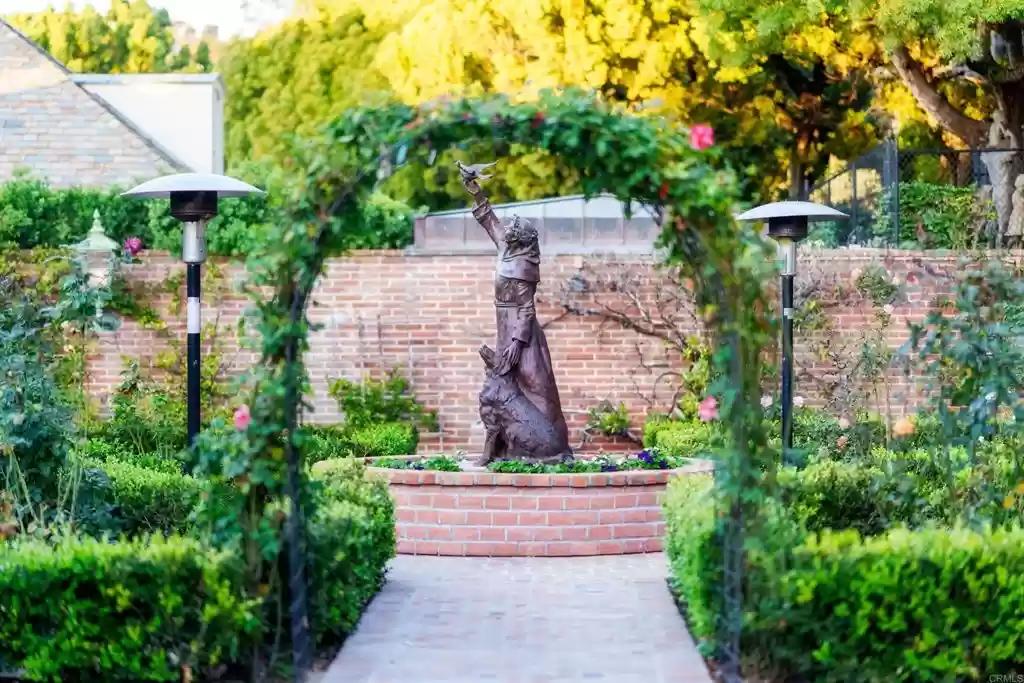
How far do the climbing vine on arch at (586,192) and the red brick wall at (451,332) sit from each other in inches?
320

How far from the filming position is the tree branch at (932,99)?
1852cm

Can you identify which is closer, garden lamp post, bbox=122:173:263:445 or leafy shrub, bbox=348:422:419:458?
garden lamp post, bbox=122:173:263:445

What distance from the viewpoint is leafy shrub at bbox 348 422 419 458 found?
43.1 feet

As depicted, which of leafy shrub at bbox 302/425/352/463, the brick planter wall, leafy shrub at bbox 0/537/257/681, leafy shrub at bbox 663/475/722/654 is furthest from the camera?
leafy shrub at bbox 302/425/352/463

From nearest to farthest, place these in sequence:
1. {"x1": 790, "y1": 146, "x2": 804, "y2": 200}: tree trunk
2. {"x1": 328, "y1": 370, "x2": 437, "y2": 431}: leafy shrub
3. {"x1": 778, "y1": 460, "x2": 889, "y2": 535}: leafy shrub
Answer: {"x1": 778, "y1": 460, "x2": 889, "y2": 535}: leafy shrub → {"x1": 328, "y1": 370, "x2": 437, "y2": 431}: leafy shrub → {"x1": 790, "y1": 146, "x2": 804, "y2": 200}: tree trunk

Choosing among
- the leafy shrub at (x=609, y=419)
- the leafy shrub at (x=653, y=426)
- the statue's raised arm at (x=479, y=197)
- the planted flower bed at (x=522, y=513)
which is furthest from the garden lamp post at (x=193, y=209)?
the leafy shrub at (x=609, y=419)

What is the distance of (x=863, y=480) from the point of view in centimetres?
866

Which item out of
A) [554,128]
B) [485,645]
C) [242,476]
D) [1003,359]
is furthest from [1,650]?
[1003,359]

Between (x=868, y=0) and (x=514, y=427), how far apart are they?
307 inches

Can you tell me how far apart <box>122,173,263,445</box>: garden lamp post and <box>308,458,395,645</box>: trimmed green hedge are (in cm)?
112

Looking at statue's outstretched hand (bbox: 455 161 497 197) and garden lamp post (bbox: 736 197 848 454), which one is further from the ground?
statue's outstretched hand (bbox: 455 161 497 197)

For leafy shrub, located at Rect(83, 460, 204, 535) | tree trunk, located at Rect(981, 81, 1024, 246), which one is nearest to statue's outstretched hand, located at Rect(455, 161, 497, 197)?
leafy shrub, located at Rect(83, 460, 204, 535)

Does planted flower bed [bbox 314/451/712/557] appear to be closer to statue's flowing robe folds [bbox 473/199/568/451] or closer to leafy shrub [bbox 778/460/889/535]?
statue's flowing robe folds [bbox 473/199/568/451]

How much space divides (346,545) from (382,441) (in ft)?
20.2
